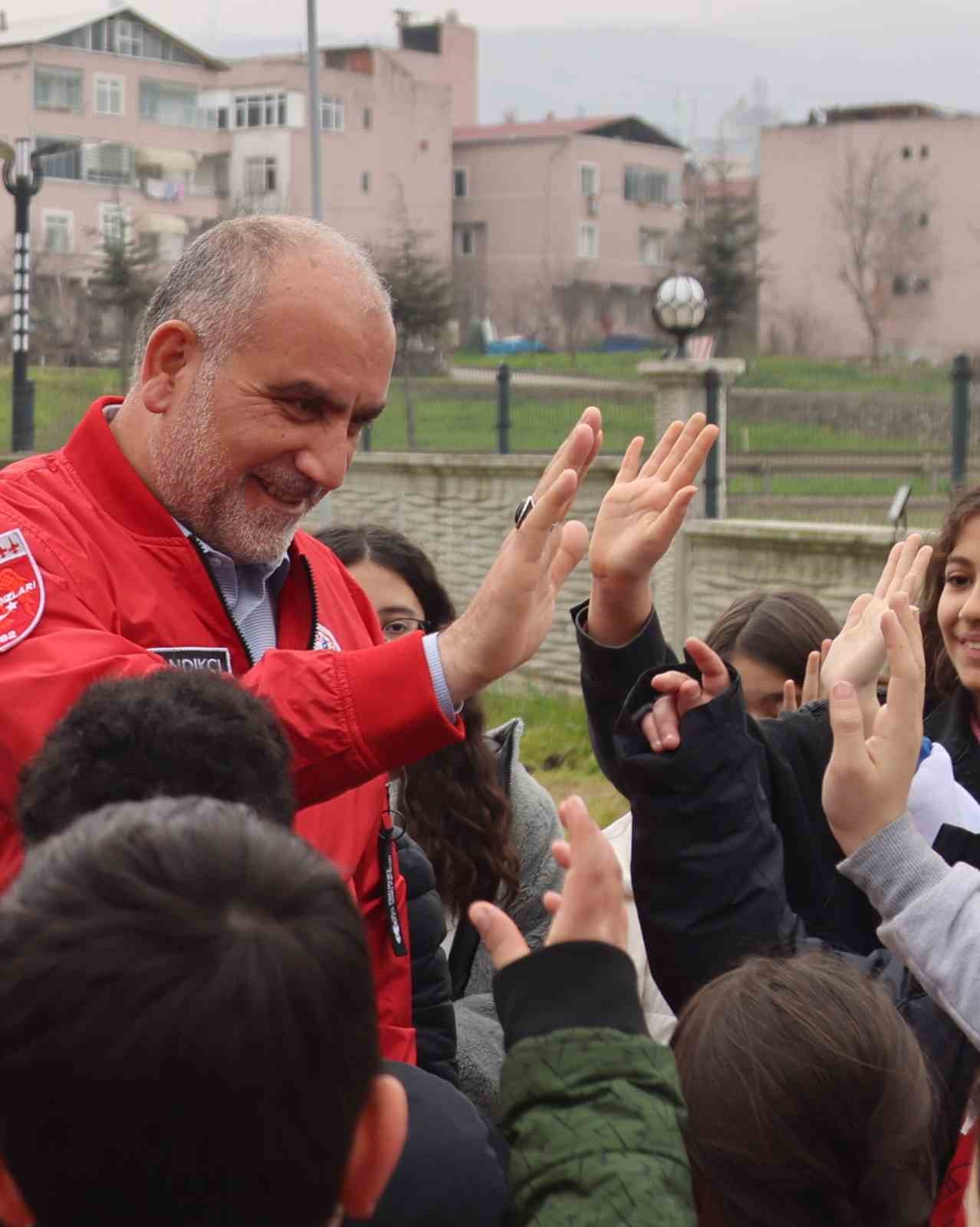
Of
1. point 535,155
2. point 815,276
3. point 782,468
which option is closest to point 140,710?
point 782,468

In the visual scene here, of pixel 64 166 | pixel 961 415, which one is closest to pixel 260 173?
pixel 64 166

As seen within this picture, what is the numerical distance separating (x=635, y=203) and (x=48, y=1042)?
3268 inches

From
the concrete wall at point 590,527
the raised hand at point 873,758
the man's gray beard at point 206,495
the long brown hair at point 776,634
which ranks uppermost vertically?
the man's gray beard at point 206,495

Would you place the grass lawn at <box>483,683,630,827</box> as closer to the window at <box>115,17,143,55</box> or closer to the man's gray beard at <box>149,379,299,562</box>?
the man's gray beard at <box>149,379,299,562</box>

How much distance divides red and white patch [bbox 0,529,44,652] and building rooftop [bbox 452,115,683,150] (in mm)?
76917

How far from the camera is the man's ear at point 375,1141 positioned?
1396mm

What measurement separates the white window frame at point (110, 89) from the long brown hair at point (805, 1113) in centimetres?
6738

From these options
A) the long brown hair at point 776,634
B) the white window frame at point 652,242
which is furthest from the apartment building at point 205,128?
the long brown hair at point 776,634

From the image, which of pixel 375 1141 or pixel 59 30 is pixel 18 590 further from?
pixel 59 30

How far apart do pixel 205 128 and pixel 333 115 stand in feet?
18.1

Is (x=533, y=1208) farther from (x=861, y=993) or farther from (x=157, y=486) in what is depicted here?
(x=157, y=486)

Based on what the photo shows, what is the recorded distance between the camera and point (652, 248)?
84.4 metres

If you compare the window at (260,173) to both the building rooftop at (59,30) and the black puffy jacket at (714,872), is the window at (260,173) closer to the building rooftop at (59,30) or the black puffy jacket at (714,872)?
the building rooftop at (59,30)

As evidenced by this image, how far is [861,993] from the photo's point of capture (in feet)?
6.60
